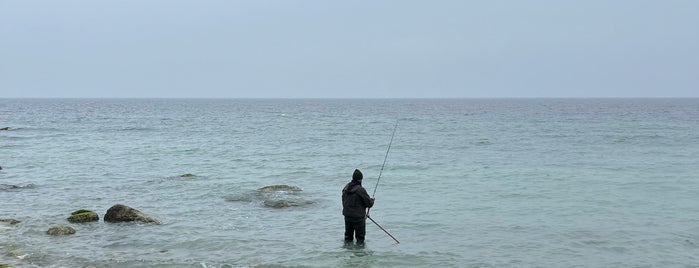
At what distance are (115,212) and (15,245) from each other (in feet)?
10.3

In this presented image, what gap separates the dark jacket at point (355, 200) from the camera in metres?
15.0

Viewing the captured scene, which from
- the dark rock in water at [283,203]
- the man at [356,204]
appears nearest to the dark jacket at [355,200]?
the man at [356,204]

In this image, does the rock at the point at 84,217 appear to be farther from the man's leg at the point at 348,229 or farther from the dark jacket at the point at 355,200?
the dark jacket at the point at 355,200

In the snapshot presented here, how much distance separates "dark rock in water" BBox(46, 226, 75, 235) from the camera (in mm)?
16562

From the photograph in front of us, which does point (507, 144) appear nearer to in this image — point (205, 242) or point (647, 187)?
point (647, 187)

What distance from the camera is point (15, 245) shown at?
50.3ft

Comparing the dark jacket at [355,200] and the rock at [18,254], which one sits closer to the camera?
the rock at [18,254]

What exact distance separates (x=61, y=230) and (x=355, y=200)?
7.82m

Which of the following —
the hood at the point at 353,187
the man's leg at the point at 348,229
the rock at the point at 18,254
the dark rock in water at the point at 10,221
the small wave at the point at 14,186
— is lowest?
the small wave at the point at 14,186

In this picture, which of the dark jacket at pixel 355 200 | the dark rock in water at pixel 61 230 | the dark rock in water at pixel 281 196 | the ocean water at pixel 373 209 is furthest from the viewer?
the dark rock in water at pixel 281 196

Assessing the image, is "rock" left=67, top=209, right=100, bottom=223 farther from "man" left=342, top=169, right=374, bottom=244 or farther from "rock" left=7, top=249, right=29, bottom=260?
"man" left=342, top=169, right=374, bottom=244

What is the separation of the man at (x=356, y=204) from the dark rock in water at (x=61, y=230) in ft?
23.9

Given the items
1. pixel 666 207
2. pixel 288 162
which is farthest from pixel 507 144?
pixel 666 207

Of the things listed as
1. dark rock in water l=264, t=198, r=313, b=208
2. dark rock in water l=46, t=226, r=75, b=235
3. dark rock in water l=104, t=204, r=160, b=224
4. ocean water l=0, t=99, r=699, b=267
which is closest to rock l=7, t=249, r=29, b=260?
ocean water l=0, t=99, r=699, b=267
